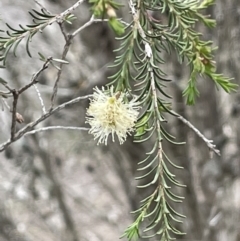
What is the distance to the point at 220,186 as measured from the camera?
5.67ft

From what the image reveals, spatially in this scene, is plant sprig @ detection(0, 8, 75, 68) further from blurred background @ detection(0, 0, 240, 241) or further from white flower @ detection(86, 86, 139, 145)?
blurred background @ detection(0, 0, 240, 241)

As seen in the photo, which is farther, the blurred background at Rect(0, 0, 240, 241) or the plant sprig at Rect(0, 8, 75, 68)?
the blurred background at Rect(0, 0, 240, 241)

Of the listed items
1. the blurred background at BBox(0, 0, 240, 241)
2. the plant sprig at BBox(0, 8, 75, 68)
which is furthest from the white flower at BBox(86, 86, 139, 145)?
the blurred background at BBox(0, 0, 240, 241)

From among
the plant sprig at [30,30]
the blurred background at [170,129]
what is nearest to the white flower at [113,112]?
the plant sprig at [30,30]

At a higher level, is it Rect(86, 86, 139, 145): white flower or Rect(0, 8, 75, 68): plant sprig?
Rect(0, 8, 75, 68): plant sprig

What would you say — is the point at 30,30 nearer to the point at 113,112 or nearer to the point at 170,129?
the point at 113,112

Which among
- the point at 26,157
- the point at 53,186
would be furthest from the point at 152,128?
the point at 26,157

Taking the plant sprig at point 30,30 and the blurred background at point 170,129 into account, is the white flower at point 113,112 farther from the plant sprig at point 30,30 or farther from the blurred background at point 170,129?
the blurred background at point 170,129

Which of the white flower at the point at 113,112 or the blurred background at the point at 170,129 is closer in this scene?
the white flower at the point at 113,112

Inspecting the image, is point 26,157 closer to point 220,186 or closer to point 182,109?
point 182,109

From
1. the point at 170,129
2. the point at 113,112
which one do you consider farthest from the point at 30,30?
the point at 170,129

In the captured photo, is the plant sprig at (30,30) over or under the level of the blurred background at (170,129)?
over

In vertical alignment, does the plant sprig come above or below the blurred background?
above

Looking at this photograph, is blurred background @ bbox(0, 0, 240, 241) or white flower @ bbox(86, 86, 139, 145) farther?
blurred background @ bbox(0, 0, 240, 241)
